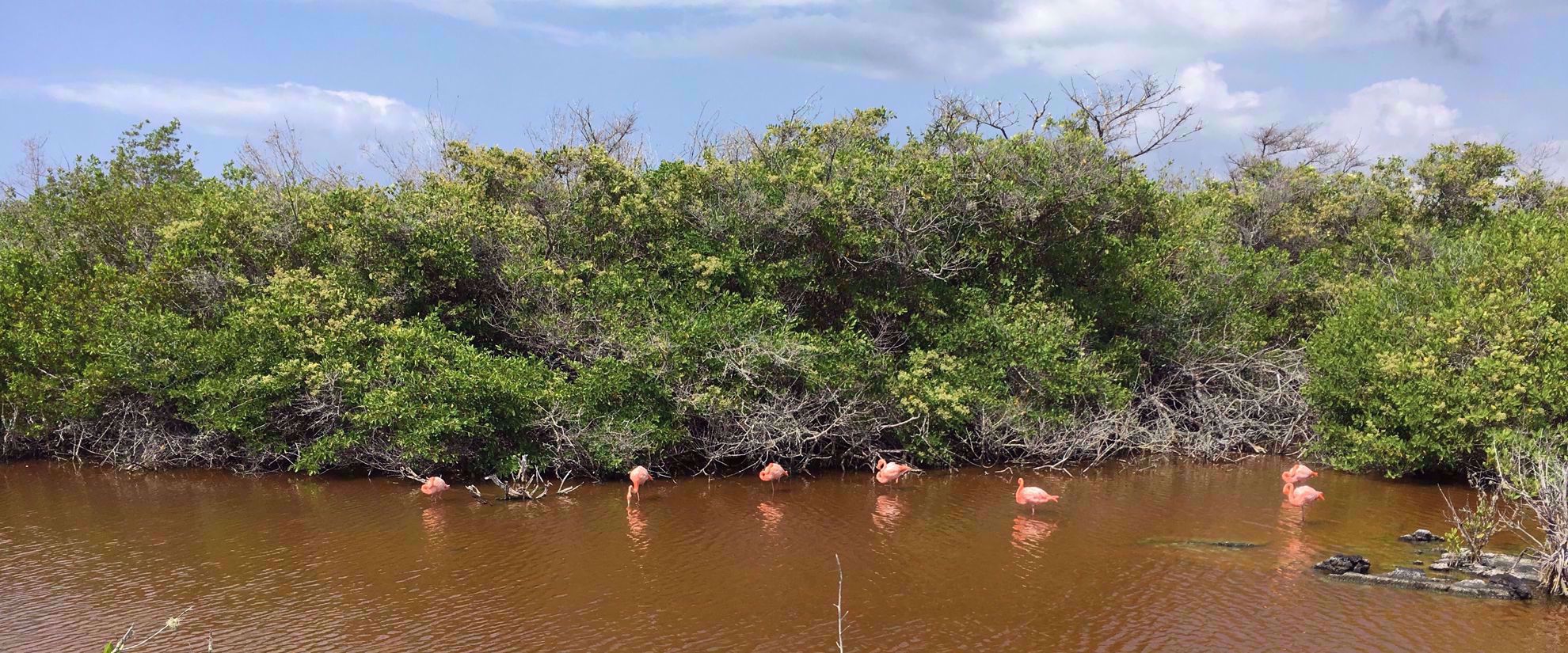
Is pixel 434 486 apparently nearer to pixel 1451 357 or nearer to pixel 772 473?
pixel 772 473

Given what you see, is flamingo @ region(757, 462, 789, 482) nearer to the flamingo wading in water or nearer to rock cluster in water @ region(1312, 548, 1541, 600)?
the flamingo wading in water

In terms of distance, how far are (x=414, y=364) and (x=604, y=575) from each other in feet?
18.4

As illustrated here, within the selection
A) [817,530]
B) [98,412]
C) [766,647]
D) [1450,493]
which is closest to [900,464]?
[817,530]

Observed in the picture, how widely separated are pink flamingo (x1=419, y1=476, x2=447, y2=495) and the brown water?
18 centimetres

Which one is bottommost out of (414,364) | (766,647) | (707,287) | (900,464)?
(766,647)

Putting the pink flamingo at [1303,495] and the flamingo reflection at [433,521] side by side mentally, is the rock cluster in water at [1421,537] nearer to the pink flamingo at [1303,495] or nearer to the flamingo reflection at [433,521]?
the pink flamingo at [1303,495]

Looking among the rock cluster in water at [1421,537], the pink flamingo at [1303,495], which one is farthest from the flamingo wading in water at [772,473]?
the rock cluster in water at [1421,537]

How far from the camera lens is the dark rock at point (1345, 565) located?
1062 cm

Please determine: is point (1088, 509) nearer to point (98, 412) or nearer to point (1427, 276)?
point (1427, 276)

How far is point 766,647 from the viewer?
9.02 m

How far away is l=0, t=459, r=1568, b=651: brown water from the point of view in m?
9.23

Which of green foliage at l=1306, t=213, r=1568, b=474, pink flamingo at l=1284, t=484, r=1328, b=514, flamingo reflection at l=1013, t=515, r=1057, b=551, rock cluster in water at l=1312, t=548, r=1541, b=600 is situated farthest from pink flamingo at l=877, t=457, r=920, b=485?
green foliage at l=1306, t=213, r=1568, b=474

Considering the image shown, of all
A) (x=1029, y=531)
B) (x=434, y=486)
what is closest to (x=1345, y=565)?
(x=1029, y=531)

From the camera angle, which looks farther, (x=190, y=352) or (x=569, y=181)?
(x=569, y=181)
